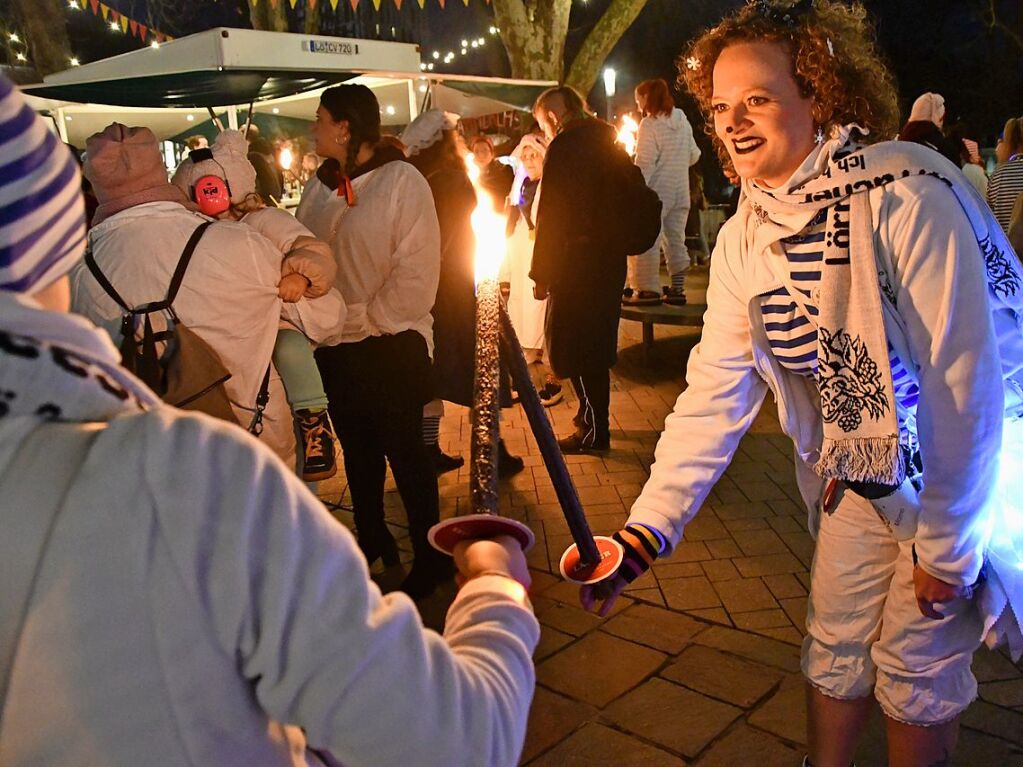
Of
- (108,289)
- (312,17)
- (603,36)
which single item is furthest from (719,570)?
(312,17)

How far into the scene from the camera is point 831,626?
2.41 metres

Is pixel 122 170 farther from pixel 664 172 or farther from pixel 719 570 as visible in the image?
pixel 664 172

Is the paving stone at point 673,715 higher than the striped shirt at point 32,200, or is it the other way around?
the striped shirt at point 32,200

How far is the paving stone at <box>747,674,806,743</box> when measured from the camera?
10.3ft

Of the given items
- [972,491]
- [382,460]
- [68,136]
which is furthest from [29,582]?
[68,136]

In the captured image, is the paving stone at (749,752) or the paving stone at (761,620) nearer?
the paving stone at (749,752)

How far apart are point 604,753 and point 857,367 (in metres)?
1.77

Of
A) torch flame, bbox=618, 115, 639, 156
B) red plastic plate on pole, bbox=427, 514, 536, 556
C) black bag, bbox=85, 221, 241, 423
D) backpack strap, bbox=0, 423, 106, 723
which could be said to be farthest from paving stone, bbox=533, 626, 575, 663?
torch flame, bbox=618, 115, 639, 156

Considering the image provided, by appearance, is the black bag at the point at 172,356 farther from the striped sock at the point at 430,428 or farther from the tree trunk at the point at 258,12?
the tree trunk at the point at 258,12

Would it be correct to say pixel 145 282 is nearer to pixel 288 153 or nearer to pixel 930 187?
pixel 930 187

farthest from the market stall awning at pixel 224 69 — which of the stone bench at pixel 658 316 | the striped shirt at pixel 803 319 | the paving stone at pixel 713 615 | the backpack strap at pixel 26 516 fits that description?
the backpack strap at pixel 26 516

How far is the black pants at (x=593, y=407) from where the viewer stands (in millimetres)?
6059

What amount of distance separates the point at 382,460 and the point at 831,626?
256cm

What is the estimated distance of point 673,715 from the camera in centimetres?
328
